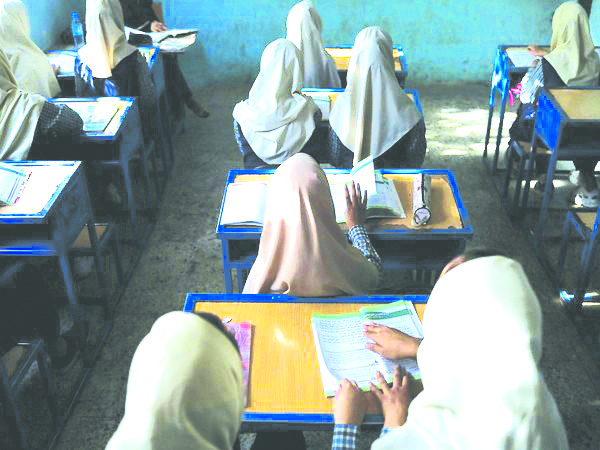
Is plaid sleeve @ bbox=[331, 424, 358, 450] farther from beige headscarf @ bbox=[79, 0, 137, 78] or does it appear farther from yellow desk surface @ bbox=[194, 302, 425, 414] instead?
beige headscarf @ bbox=[79, 0, 137, 78]

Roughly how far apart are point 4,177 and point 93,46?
1421 mm

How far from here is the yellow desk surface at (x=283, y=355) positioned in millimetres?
1726

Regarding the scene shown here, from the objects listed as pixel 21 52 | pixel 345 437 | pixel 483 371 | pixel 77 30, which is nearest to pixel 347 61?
pixel 77 30

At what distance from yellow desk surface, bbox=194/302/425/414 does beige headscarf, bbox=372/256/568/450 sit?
0.36 m

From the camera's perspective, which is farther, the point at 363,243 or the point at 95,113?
the point at 95,113

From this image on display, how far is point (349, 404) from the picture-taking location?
1663 mm

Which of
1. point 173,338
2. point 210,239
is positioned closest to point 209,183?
point 210,239

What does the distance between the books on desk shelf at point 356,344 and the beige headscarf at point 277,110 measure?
1.39 m

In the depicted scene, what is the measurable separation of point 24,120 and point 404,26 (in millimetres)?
4038

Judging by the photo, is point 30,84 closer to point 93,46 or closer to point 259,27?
point 93,46

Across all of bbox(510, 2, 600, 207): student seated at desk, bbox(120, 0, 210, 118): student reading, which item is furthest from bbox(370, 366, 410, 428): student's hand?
bbox(120, 0, 210, 118): student reading

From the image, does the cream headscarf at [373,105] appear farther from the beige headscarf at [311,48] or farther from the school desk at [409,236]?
the beige headscarf at [311,48]

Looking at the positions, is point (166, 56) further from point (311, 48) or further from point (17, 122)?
point (17, 122)

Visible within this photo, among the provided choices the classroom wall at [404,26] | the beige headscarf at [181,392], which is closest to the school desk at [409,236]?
the beige headscarf at [181,392]
